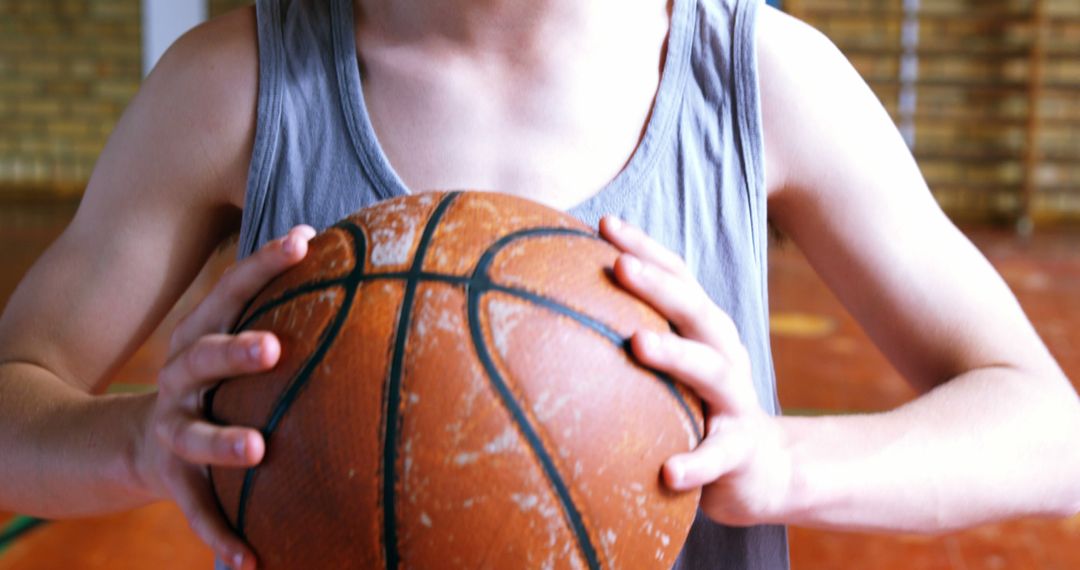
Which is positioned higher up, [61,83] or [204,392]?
[204,392]

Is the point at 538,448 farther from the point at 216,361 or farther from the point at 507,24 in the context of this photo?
the point at 507,24

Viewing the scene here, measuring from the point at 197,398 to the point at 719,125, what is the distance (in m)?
0.51

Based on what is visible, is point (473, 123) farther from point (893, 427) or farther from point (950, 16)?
point (950, 16)

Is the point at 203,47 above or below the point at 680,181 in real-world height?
above

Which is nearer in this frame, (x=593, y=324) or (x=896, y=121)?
(x=593, y=324)

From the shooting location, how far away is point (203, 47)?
1012 mm

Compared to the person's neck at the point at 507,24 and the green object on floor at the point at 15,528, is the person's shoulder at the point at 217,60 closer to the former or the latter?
the person's neck at the point at 507,24

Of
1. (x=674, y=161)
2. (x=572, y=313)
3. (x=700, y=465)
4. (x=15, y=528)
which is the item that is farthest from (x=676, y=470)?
(x=15, y=528)

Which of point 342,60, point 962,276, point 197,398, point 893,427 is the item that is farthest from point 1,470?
point 962,276

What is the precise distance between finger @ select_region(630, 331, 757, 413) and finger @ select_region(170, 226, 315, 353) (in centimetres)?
24

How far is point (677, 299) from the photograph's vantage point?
73 cm

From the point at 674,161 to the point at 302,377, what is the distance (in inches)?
16.8

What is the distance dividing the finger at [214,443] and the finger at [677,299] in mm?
264

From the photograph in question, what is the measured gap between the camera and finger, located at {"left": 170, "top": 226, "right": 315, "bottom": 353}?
745 mm
